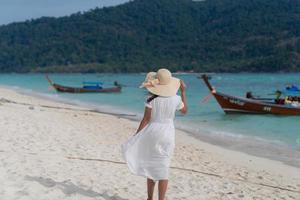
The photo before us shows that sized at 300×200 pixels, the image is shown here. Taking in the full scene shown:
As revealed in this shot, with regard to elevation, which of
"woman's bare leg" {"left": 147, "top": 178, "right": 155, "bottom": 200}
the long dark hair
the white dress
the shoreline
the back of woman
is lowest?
the shoreline

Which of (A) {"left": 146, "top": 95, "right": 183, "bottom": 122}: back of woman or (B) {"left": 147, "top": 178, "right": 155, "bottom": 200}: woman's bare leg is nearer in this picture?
(A) {"left": 146, "top": 95, "right": 183, "bottom": 122}: back of woman

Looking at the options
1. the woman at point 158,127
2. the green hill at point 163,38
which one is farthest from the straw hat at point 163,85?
the green hill at point 163,38

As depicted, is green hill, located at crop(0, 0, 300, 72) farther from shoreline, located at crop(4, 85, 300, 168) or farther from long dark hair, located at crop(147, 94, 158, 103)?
long dark hair, located at crop(147, 94, 158, 103)

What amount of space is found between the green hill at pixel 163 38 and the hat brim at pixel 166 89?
101359 mm

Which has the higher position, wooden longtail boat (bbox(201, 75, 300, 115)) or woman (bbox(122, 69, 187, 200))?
woman (bbox(122, 69, 187, 200))

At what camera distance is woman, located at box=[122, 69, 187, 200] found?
491 cm

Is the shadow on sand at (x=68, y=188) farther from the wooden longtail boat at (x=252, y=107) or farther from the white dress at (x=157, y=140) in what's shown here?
the wooden longtail boat at (x=252, y=107)

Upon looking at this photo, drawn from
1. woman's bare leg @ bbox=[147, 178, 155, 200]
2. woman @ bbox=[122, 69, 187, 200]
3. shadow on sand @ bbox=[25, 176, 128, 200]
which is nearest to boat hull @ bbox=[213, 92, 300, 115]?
shadow on sand @ bbox=[25, 176, 128, 200]

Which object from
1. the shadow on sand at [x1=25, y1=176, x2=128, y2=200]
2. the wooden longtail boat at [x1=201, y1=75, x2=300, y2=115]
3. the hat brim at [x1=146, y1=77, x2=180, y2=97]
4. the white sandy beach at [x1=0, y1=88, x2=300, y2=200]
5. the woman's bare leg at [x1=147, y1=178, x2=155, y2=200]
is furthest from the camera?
the wooden longtail boat at [x1=201, y1=75, x2=300, y2=115]

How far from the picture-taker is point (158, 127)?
4938 millimetres

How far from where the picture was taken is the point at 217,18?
147250mm

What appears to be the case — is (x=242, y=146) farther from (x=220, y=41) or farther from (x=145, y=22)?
(x=145, y=22)

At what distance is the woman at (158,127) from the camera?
4909 millimetres

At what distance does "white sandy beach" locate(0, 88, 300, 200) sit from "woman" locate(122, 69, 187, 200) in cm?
79
